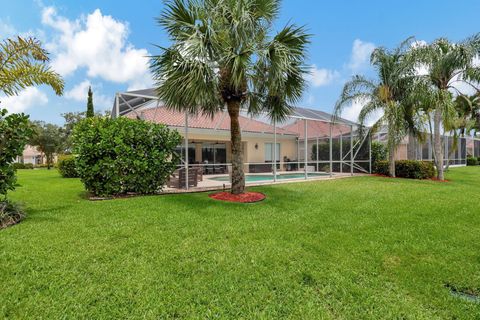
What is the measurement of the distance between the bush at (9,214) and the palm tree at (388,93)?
15.2 m

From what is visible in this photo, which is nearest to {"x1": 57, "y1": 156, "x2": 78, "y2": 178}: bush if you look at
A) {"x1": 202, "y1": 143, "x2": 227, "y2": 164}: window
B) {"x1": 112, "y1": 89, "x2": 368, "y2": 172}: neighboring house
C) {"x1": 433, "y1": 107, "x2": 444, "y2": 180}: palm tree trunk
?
{"x1": 112, "y1": 89, "x2": 368, "y2": 172}: neighboring house

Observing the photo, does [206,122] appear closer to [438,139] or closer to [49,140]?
[438,139]

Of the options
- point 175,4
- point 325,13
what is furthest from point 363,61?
point 175,4

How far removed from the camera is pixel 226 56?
7.38m

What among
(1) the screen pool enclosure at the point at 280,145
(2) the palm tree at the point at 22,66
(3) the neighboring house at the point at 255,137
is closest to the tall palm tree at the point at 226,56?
(2) the palm tree at the point at 22,66

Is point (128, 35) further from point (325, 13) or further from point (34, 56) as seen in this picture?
point (325, 13)

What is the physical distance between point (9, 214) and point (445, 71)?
19.4 m

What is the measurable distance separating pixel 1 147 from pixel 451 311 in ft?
28.4

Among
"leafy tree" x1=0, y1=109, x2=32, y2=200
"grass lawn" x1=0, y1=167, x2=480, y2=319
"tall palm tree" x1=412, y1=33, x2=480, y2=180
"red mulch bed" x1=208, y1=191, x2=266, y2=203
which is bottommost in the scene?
"grass lawn" x1=0, y1=167, x2=480, y2=319

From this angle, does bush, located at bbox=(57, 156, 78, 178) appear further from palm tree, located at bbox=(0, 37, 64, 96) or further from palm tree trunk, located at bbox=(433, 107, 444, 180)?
palm tree trunk, located at bbox=(433, 107, 444, 180)

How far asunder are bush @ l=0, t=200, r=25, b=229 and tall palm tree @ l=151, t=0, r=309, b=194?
182 inches

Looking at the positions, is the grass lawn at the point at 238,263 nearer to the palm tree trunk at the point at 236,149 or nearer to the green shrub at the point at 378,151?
the palm tree trunk at the point at 236,149

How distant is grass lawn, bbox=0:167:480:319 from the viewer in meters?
2.85

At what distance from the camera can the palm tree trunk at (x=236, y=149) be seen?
28.0 ft
